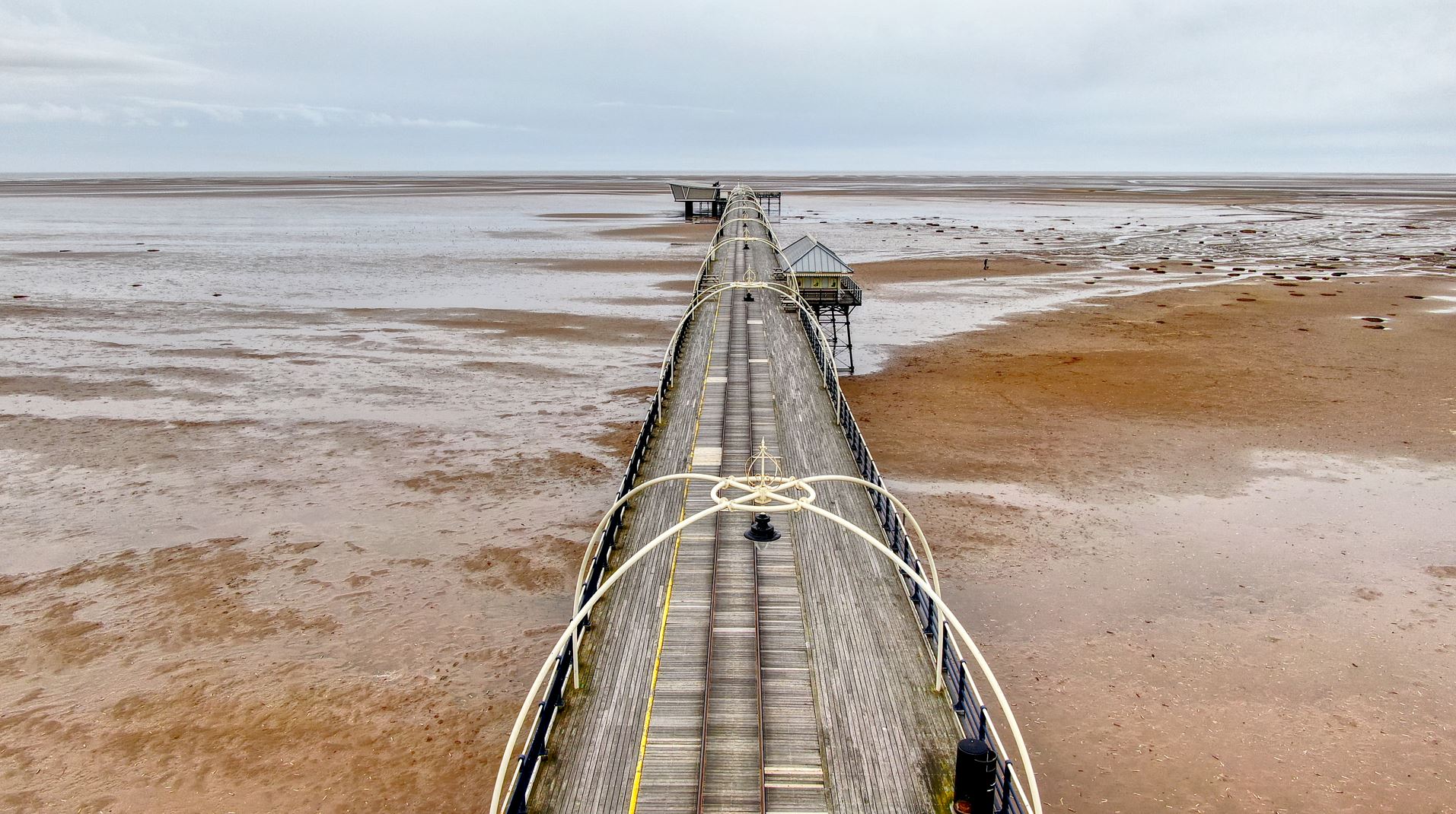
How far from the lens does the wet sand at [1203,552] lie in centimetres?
1509

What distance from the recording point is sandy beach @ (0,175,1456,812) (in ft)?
50.2

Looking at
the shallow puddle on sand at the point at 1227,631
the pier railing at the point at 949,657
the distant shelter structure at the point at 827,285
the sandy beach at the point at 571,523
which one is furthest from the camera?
the distant shelter structure at the point at 827,285

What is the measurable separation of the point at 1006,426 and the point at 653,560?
61.9ft

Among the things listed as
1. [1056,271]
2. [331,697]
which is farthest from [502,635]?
[1056,271]

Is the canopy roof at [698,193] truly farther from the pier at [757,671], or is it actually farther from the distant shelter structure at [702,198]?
the pier at [757,671]

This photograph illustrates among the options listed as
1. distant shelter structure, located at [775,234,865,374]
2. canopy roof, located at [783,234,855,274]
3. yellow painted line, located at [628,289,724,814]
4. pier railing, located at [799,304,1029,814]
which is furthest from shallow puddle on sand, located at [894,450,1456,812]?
canopy roof, located at [783,234,855,274]

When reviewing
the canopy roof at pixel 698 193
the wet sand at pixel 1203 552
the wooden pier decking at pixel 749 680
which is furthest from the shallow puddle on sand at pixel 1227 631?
the canopy roof at pixel 698 193

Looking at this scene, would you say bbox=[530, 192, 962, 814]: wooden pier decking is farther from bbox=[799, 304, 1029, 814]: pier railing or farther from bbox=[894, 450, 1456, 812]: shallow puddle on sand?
bbox=[894, 450, 1456, 812]: shallow puddle on sand

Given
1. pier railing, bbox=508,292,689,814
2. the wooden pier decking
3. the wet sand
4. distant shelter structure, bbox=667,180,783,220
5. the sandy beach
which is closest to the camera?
pier railing, bbox=508,292,689,814

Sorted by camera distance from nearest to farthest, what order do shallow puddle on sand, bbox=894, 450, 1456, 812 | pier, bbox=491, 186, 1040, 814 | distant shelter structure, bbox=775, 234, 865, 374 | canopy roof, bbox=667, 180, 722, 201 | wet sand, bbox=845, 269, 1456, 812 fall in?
pier, bbox=491, 186, 1040, 814
shallow puddle on sand, bbox=894, 450, 1456, 812
wet sand, bbox=845, 269, 1456, 812
distant shelter structure, bbox=775, 234, 865, 374
canopy roof, bbox=667, 180, 722, 201

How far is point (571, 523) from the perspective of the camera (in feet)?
80.2

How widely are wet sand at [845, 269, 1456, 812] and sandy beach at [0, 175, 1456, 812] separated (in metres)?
0.11

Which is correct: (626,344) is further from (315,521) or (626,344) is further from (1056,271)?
(1056,271)

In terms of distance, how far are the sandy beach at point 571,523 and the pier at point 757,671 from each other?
261 cm
